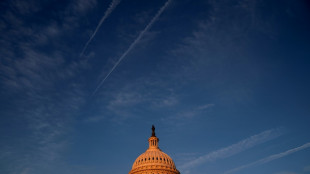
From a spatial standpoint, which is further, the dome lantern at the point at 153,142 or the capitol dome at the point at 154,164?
the dome lantern at the point at 153,142

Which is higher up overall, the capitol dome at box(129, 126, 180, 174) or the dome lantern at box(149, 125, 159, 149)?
the dome lantern at box(149, 125, 159, 149)

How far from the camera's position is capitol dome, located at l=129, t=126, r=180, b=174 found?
96.2 m

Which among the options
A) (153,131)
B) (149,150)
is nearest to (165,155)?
(149,150)

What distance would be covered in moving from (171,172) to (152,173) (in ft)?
23.6

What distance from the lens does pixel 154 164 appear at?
97250mm

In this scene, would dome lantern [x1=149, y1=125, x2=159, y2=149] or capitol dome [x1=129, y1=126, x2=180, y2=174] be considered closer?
capitol dome [x1=129, y1=126, x2=180, y2=174]

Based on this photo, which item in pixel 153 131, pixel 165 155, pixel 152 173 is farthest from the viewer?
pixel 153 131

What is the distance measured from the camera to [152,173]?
95375 millimetres

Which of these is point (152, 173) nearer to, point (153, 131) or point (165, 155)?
point (165, 155)

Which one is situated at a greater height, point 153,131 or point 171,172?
point 153,131

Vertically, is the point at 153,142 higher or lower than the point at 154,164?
higher

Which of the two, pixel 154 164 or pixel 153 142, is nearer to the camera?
pixel 154 164

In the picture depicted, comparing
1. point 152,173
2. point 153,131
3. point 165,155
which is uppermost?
point 153,131

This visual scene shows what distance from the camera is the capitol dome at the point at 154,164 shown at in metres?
96.2
